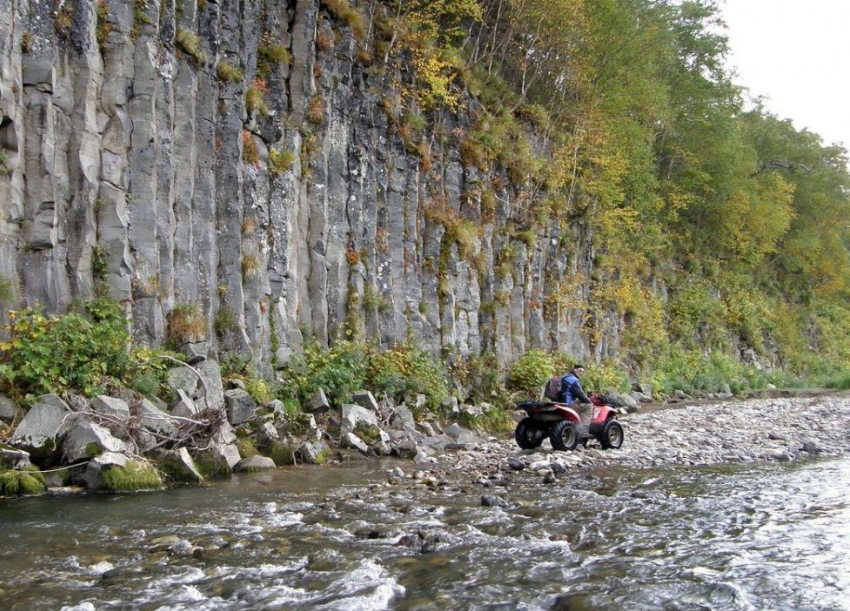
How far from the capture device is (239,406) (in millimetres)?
14586

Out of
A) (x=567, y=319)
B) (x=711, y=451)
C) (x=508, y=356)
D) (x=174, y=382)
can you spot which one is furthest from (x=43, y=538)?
(x=567, y=319)

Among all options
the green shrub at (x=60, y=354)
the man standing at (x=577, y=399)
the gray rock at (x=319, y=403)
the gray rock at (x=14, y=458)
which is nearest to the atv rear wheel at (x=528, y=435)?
the man standing at (x=577, y=399)

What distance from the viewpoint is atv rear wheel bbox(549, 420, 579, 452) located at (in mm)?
14992

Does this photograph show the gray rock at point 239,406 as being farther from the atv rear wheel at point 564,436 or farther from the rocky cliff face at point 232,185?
the atv rear wheel at point 564,436

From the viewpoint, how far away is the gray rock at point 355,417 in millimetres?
15777

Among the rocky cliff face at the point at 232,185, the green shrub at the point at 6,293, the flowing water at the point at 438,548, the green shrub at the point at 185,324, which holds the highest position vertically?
the rocky cliff face at the point at 232,185

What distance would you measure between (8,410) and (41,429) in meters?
0.85

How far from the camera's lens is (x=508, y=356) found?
88.4ft

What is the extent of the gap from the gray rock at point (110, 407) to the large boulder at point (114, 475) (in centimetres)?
114

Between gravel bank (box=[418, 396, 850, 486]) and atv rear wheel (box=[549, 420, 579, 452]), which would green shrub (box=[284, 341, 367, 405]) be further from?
atv rear wheel (box=[549, 420, 579, 452])

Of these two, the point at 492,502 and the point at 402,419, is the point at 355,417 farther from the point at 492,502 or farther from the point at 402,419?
the point at 492,502

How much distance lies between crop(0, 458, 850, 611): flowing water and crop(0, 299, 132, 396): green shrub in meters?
2.76

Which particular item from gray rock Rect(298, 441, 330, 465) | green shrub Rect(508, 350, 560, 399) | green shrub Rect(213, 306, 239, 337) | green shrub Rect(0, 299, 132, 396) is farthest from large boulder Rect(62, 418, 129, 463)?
green shrub Rect(508, 350, 560, 399)

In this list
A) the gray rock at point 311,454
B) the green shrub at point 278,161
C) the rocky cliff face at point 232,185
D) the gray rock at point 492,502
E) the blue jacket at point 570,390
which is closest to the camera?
the gray rock at point 492,502
